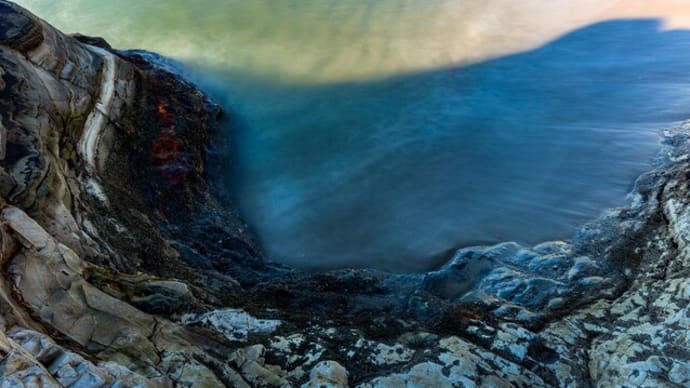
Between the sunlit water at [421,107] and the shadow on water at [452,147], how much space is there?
2cm

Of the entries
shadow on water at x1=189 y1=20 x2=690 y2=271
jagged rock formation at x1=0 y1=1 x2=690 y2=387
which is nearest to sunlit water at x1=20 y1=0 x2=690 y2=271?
shadow on water at x1=189 y1=20 x2=690 y2=271

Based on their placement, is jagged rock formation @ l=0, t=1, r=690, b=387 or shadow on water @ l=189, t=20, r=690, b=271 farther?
shadow on water @ l=189, t=20, r=690, b=271

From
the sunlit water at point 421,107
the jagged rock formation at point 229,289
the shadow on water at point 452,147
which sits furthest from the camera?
the sunlit water at point 421,107

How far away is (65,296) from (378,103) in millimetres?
4883

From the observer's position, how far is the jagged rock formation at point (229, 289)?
3.06 meters

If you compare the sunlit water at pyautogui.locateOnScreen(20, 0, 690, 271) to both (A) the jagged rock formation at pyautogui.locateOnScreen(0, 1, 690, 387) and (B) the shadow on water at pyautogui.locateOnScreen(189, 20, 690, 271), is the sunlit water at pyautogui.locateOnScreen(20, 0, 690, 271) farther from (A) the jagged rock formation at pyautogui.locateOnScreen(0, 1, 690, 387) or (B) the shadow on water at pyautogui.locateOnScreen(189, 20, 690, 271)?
(A) the jagged rock formation at pyautogui.locateOnScreen(0, 1, 690, 387)

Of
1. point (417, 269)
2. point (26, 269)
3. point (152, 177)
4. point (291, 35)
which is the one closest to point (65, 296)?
point (26, 269)

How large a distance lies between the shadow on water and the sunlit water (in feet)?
0.08

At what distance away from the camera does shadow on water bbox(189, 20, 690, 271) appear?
5.16m

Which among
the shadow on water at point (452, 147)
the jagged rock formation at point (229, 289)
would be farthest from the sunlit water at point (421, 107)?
the jagged rock formation at point (229, 289)

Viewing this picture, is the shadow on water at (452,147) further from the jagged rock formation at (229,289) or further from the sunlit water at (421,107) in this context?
the jagged rock formation at (229,289)

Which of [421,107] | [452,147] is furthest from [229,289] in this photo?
[421,107]

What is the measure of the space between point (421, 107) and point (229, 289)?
3923 mm

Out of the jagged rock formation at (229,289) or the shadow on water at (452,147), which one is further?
the shadow on water at (452,147)
